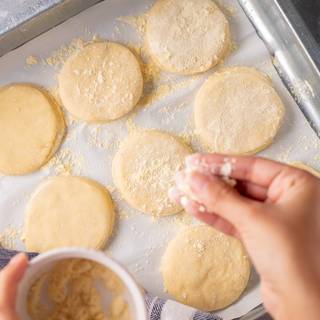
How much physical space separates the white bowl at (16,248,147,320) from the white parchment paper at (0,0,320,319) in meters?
0.27

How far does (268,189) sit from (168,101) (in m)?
0.47

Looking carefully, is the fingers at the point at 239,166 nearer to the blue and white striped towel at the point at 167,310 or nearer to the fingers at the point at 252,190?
the fingers at the point at 252,190

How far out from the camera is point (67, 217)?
4.17 feet

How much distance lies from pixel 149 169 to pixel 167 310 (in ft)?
0.99

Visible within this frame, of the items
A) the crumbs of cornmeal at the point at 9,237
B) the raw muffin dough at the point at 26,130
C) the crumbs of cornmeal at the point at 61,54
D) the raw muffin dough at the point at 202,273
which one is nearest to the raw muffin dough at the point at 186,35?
the crumbs of cornmeal at the point at 61,54

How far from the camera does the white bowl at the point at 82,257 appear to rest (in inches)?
39.3

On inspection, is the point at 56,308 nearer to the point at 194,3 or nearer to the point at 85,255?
the point at 85,255

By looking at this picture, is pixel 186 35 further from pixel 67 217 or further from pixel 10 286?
pixel 10 286

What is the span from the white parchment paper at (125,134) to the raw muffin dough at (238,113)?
3 centimetres

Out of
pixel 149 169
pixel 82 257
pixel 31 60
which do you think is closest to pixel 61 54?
pixel 31 60

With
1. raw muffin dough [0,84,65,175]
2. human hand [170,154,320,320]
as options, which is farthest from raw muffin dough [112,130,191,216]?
human hand [170,154,320,320]

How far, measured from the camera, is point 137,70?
1316mm

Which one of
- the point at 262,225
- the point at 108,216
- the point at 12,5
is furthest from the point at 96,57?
the point at 262,225

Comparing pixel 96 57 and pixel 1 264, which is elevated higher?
pixel 96 57
